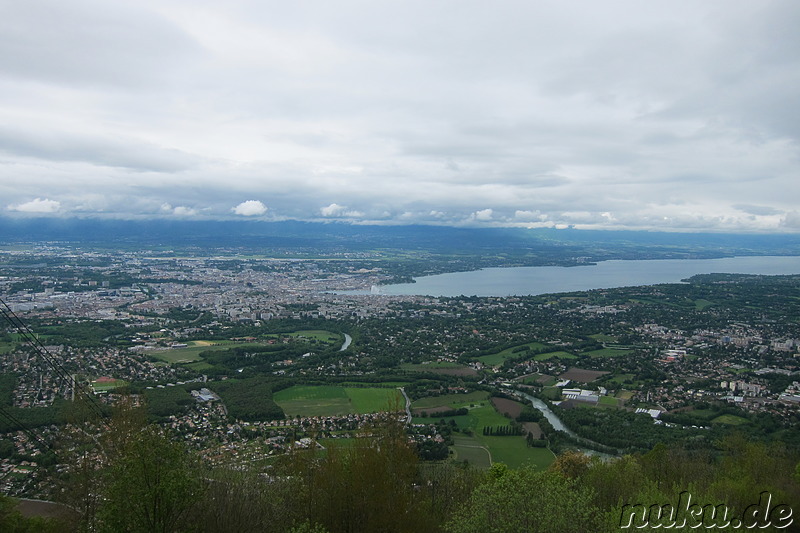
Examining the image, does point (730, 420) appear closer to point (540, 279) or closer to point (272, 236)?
point (540, 279)

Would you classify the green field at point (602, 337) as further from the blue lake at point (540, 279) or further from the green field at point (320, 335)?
the blue lake at point (540, 279)

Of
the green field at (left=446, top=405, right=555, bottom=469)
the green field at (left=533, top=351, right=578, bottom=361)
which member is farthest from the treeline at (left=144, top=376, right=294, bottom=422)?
the green field at (left=533, top=351, right=578, bottom=361)

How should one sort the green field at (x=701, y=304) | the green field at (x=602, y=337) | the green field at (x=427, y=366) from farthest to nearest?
1. the green field at (x=701, y=304)
2. the green field at (x=602, y=337)
3. the green field at (x=427, y=366)

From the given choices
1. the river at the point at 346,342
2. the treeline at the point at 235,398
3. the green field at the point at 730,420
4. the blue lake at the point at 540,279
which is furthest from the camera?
the blue lake at the point at 540,279

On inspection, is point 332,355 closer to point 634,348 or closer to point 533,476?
point 634,348

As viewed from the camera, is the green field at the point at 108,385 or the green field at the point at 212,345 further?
the green field at the point at 212,345

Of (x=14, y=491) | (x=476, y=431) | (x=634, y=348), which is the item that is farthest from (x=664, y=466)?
(x=634, y=348)

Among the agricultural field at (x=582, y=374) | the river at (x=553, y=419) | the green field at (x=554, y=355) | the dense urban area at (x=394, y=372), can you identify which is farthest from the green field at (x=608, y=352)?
the river at (x=553, y=419)
